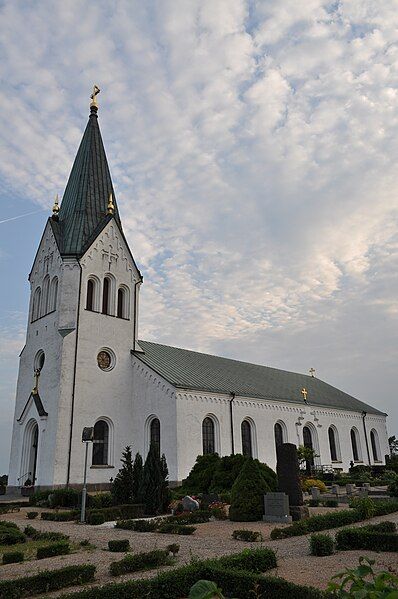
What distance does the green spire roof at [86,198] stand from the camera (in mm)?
29281

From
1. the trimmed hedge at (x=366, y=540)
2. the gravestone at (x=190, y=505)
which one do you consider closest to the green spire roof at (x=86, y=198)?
the gravestone at (x=190, y=505)

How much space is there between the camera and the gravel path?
7.95 meters

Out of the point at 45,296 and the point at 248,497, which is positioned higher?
the point at 45,296

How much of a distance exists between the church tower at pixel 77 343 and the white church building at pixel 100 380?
0.06 metres

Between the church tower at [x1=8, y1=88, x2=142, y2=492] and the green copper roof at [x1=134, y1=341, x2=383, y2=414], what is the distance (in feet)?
9.07

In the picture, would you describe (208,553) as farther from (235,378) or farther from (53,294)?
(235,378)

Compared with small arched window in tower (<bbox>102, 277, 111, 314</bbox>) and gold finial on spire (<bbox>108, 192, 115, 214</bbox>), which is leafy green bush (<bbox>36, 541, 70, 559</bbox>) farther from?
gold finial on spire (<bbox>108, 192, 115, 214</bbox>)

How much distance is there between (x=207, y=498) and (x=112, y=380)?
11.2 meters

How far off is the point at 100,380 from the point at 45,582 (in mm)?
20417

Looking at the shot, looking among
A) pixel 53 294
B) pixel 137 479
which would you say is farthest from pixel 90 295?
pixel 137 479

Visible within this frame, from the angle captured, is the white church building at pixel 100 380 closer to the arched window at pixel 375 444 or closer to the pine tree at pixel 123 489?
the pine tree at pixel 123 489

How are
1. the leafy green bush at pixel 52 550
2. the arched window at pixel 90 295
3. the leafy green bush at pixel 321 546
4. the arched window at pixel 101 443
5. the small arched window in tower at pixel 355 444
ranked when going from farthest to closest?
the small arched window in tower at pixel 355 444, the arched window at pixel 90 295, the arched window at pixel 101 443, the leafy green bush at pixel 52 550, the leafy green bush at pixel 321 546

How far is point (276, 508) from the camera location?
1499cm

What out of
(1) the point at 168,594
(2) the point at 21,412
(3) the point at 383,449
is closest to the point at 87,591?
(1) the point at 168,594
